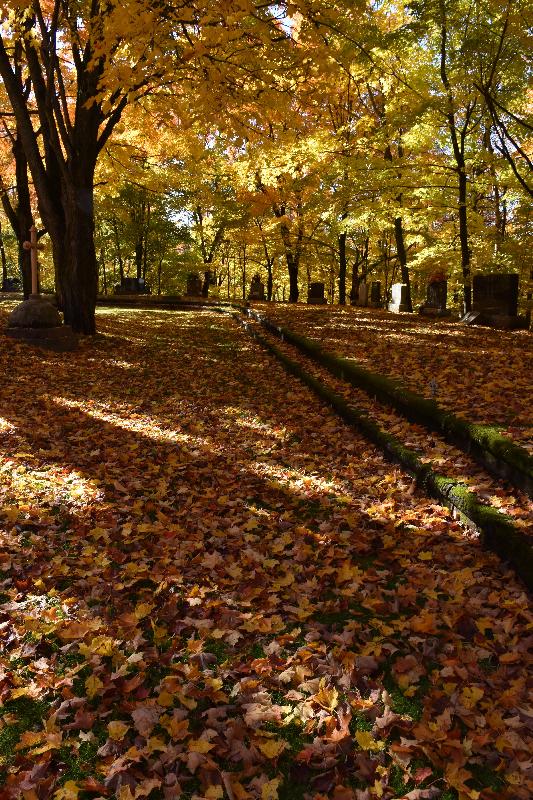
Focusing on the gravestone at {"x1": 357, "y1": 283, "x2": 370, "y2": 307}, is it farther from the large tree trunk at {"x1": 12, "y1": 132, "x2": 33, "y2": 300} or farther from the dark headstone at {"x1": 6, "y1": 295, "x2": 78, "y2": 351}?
the dark headstone at {"x1": 6, "y1": 295, "x2": 78, "y2": 351}

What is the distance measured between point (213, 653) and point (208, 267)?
99.9 feet

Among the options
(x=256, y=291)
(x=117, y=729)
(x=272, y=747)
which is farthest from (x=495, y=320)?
(x=256, y=291)

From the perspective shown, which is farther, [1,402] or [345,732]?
[1,402]

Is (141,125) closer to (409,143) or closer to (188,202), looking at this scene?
(409,143)

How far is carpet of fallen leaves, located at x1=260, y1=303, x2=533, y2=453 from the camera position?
5719mm

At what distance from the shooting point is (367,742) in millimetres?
2307

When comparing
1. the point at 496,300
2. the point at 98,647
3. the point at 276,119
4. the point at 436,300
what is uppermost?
the point at 276,119

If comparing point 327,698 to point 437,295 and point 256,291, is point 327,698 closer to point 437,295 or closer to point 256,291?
point 437,295

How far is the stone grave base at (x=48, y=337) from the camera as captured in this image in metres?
10.8

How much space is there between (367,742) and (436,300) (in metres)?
17.2

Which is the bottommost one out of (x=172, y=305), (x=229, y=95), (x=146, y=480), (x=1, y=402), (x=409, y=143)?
(x=146, y=480)

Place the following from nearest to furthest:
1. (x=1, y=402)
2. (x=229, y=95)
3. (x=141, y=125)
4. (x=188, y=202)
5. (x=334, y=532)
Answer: (x=334, y=532) → (x=1, y=402) → (x=229, y=95) → (x=141, y=125) → (x=188, y=202)

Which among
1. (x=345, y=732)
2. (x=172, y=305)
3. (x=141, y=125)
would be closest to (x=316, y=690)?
(x=345, y=732)

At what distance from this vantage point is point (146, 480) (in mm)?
5301
